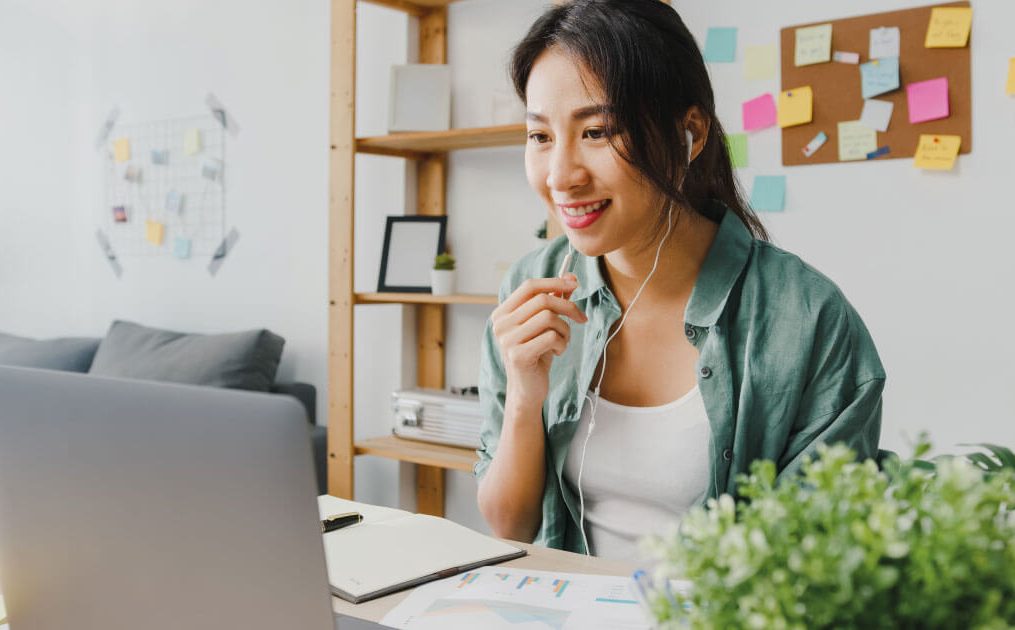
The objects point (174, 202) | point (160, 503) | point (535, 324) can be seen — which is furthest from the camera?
point (174, 202)

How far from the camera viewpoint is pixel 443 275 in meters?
2.74

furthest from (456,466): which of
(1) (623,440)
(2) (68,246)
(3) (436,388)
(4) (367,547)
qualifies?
(2) (68,246)

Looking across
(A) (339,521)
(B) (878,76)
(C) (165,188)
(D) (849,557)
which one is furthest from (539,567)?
(C) (165,188)

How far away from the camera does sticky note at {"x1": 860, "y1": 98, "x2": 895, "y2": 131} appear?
2.16 metres

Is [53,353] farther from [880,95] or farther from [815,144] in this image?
[880,95]

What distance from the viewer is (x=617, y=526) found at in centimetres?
136

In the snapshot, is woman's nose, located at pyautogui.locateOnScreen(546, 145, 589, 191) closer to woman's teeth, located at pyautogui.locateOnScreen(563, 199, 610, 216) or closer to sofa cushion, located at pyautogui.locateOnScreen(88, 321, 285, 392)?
woman's teeth, located at pyautogui.locateOnScreen(563, 199, 610, 216)

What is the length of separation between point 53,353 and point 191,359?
77cm

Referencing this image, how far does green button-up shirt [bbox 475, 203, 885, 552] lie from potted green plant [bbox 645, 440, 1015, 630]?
2.50 ft

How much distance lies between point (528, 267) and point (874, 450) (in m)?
0.60

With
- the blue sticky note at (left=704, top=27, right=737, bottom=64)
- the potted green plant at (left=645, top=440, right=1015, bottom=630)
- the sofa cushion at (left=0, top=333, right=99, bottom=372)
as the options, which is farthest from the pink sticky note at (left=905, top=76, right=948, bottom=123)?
the sofa cushion at (left=0, top=333, right=99, bottom=372)

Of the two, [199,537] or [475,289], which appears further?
[475,289]

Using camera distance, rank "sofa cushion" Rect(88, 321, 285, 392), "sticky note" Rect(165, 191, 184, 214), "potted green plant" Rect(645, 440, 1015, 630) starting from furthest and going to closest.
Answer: "sticky note" Rect(165, 191, 184, 214) → "sofa cushion" Rect(88, 321, 285, 392) → "potted green plant" Rect(645, 440, 1015, 630)

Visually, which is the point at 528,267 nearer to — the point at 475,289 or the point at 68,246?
the point at 475,289
